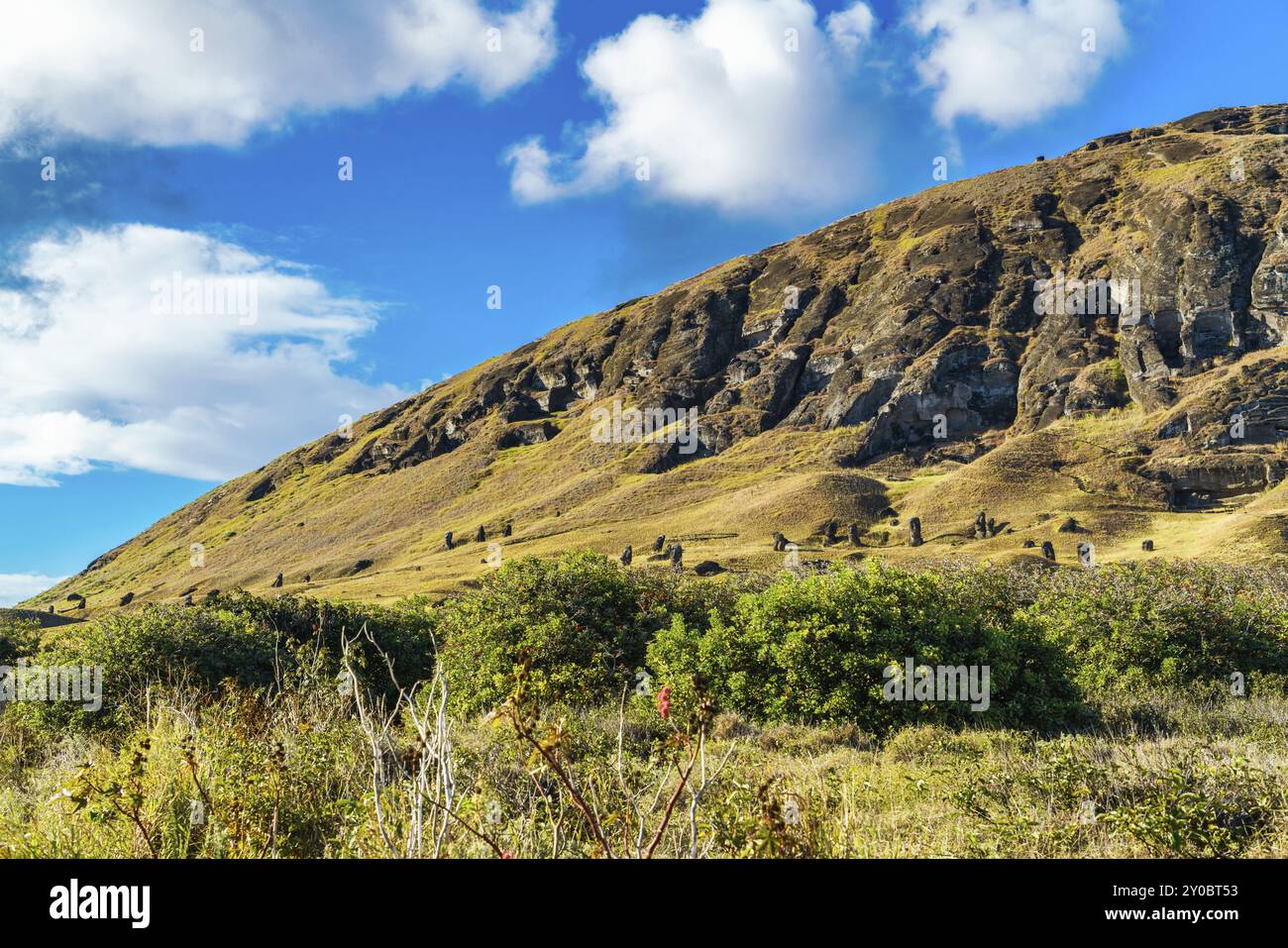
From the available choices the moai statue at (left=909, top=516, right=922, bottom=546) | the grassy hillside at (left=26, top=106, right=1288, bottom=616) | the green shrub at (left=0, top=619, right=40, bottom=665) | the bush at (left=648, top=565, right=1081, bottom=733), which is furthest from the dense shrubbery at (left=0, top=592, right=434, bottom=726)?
the moai statue at (left=909, top=516, right=922, bottom=546)

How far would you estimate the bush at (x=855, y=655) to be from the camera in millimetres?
11242

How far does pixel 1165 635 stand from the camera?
560 inches

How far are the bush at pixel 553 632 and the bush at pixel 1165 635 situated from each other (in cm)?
834

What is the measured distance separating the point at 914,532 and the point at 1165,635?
207ft

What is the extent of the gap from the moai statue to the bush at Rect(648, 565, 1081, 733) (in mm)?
63681

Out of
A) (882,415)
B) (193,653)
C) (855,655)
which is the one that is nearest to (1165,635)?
(855,655)

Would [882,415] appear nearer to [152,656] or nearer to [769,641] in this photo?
[769,641]

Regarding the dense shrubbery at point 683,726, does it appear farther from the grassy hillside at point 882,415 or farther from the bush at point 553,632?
the grassy hillside at point 882,415

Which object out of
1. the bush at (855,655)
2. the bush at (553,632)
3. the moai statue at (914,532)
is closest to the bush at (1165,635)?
→ the bush at (855,655)

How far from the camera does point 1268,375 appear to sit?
95.8 m

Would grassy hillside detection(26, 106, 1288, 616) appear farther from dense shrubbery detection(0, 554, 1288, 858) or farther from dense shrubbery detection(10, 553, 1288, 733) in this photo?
dense shrubbery detection(0, 554, 1288, 858)
